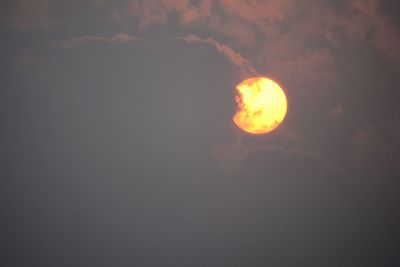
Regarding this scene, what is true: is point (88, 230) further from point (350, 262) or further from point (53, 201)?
point (350, 262)

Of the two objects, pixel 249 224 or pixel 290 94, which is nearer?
pixel 290 94

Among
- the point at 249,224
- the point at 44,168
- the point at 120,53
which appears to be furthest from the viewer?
the point at 249,224

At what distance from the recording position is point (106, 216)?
555 centimetres

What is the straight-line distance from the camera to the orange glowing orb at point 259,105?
465cm

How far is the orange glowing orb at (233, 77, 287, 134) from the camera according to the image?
15.3ft

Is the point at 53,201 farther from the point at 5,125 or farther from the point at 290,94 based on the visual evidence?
the point at 290,94

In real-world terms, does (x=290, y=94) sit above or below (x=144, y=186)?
above

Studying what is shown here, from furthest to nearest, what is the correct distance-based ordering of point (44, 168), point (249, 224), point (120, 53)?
point (249, 224)
point (44, 168)
point (120, 53)

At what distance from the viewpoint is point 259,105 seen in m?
4.70

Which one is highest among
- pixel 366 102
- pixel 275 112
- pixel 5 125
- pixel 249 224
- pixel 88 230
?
pixel 366 102

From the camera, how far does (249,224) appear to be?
566cm

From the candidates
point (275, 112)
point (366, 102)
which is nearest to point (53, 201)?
point (275, 112)

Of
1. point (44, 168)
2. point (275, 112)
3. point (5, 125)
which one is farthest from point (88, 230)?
point (275, 112)

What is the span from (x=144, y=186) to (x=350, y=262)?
443cm
